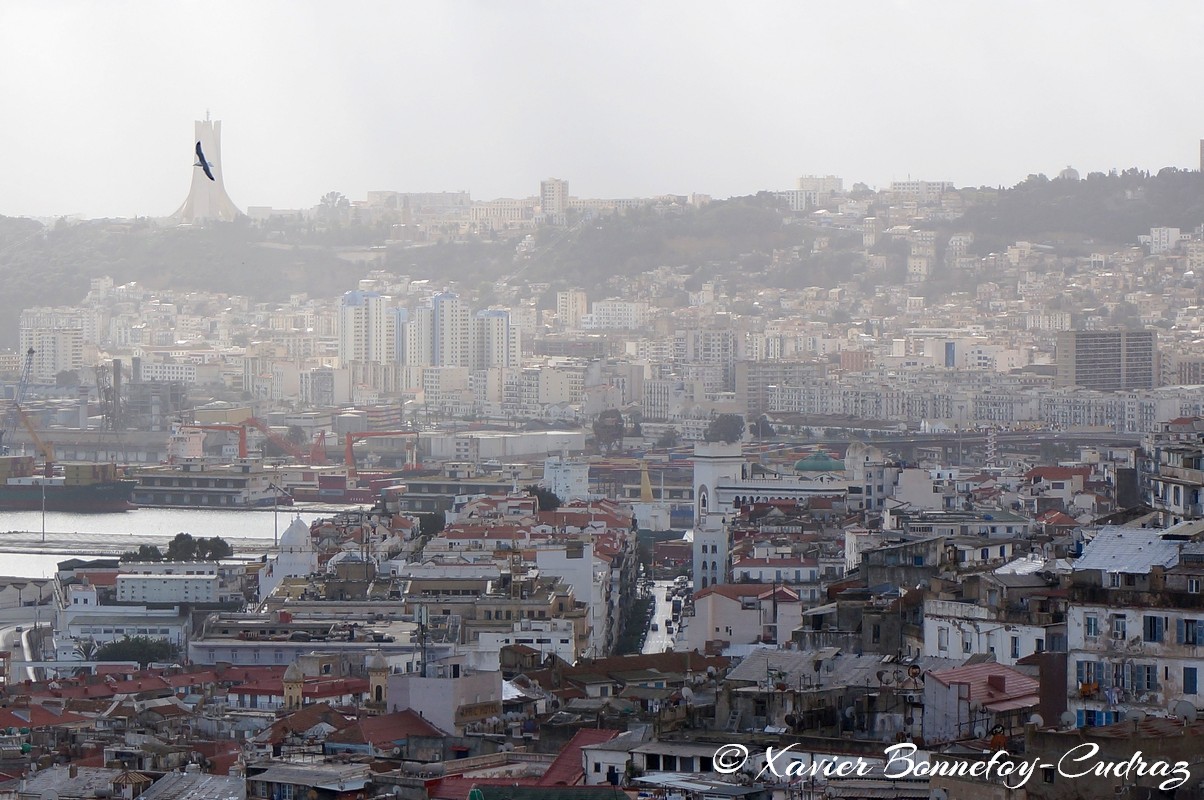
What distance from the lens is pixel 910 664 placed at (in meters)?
9.92

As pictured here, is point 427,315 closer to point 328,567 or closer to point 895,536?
point 328,567

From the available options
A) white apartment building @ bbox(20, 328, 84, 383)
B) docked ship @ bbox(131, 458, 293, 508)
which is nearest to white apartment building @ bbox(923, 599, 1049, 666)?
docked ship @ bbox(131, 458, 293, 508)

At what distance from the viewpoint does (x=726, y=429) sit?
215 ft

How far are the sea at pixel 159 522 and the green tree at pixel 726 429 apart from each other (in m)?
10.6

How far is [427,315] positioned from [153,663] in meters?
70.8

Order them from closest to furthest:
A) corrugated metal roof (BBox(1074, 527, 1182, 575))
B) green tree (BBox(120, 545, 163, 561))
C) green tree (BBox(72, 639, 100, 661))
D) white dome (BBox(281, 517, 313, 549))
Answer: corrugated metal roof (BBox(1074, 527, 1182, 575)), green tree (BBox(72, 639, 100, 661)), white dome (BBox(281, 517, 313, 549)), green tree (BBox(120, 545, 163, 561))

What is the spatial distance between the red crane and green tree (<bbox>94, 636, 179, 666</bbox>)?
1353 inches

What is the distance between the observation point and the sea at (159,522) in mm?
49938

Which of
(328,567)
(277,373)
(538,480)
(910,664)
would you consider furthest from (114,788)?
(277,373)

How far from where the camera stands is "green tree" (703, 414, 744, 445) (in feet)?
210

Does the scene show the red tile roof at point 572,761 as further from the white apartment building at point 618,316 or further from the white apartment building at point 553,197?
the white apartment building at point 553,197

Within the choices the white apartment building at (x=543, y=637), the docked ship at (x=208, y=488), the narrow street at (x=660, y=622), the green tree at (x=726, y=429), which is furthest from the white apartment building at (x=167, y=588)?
the green tree at (x=726, y=429)

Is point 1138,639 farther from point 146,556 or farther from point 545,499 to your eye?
point 545,499

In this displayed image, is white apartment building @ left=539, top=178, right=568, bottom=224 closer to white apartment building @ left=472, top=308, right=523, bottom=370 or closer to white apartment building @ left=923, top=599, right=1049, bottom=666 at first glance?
white apartment building @ left=472, top=308, right=523, bottom=370
